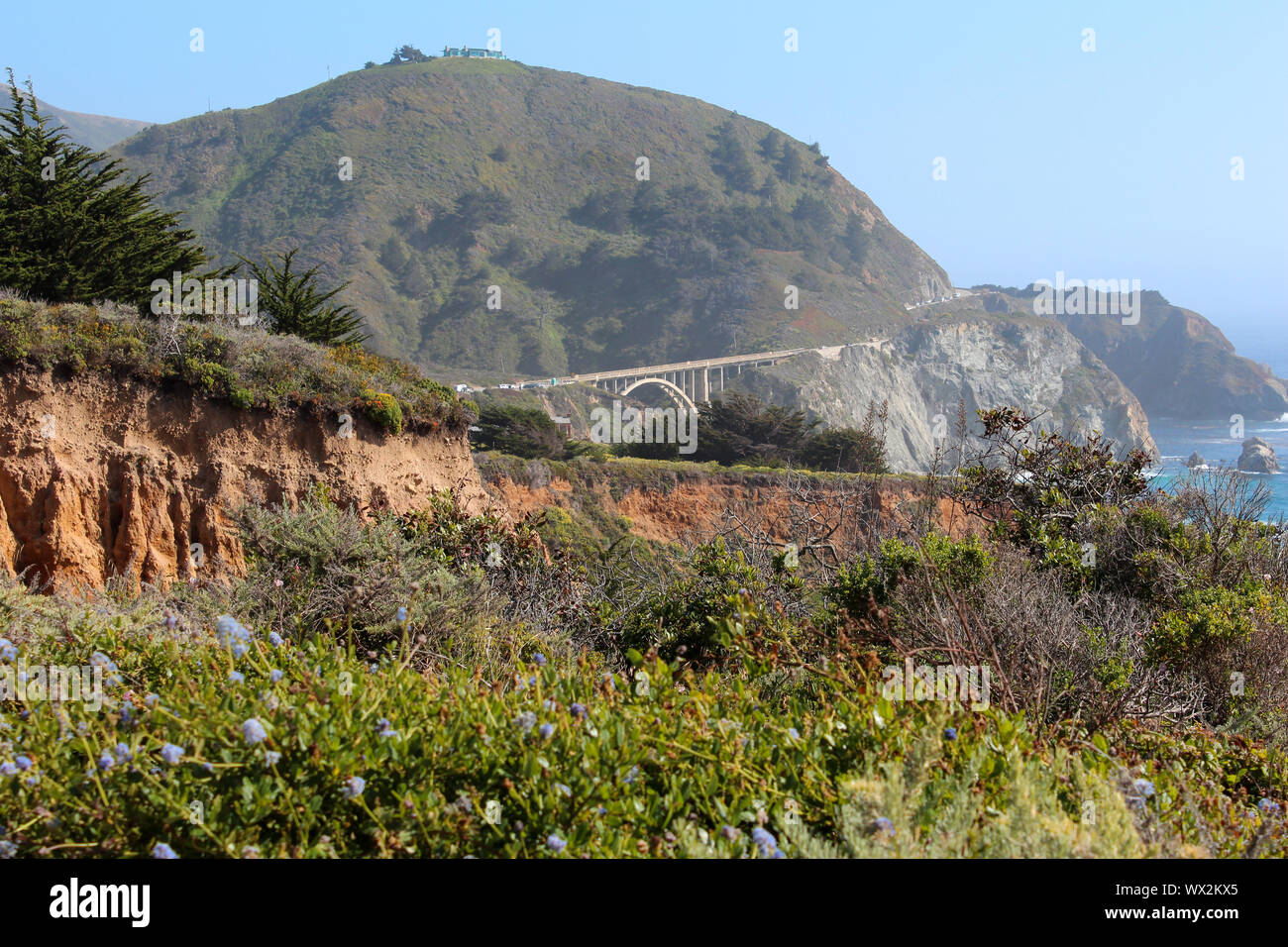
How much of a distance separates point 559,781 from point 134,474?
12.7 meters

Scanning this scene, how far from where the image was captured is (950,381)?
309 ft

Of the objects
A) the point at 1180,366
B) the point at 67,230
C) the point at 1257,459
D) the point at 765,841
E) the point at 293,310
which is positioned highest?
the point at 1180,366

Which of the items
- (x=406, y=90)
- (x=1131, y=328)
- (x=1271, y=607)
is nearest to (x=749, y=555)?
(x=1271, y=607)

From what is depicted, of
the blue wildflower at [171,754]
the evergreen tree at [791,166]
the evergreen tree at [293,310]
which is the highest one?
the evergreen tree at [791,166]

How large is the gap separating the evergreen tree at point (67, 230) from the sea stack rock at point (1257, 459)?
72594 millimetres

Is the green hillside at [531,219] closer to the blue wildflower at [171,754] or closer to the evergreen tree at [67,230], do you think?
the evergreen tree at [67,230]

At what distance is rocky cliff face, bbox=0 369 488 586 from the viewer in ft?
40.2

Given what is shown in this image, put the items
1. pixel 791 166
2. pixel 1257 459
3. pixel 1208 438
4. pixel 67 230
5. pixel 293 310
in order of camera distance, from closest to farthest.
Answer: pixel 67 230
pixel 293 310
pixel 1257 459
pixel 1208 438
pixel 791 166

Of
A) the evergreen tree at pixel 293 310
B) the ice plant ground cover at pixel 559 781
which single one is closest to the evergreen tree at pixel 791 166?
the evergreen tree at pixel 293 310

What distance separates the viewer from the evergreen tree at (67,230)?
1554 cm

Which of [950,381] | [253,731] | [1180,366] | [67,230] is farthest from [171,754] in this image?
[1180,366]

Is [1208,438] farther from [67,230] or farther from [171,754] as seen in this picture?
[171,754]
